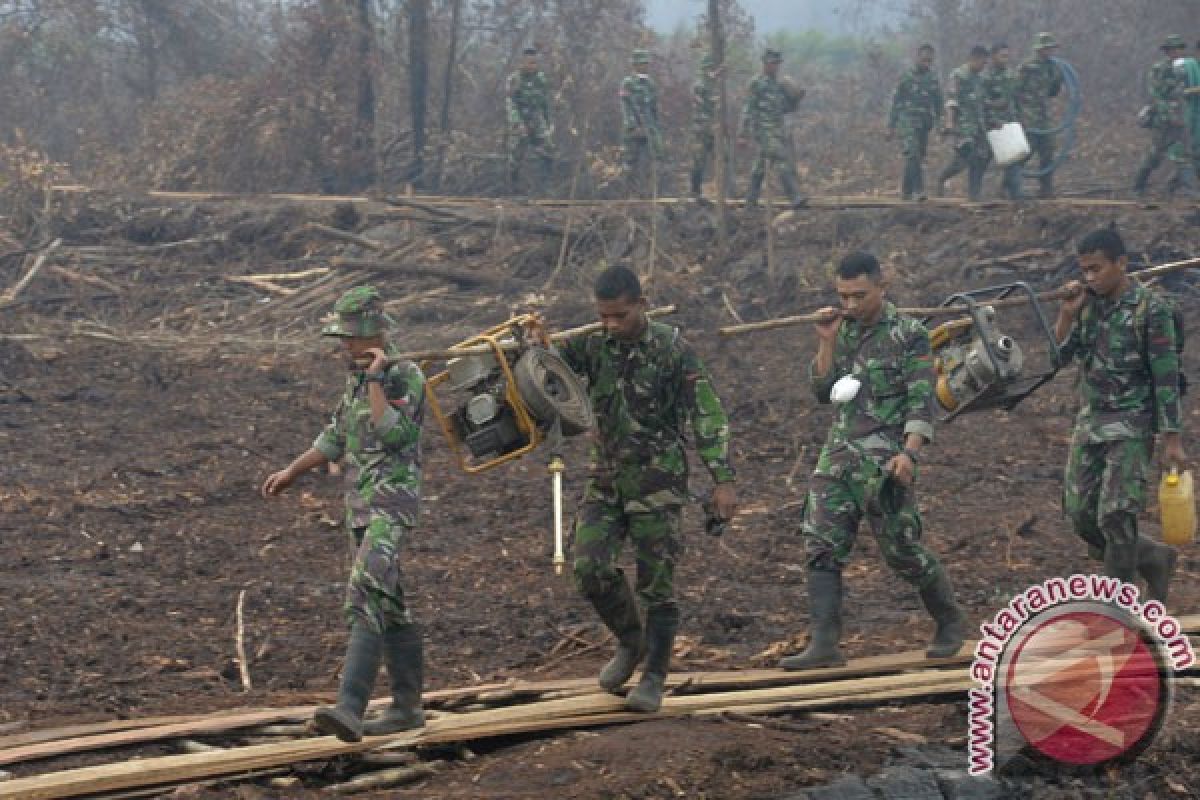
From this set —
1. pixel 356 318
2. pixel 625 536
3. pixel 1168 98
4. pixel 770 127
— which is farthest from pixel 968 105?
pixel 356 318

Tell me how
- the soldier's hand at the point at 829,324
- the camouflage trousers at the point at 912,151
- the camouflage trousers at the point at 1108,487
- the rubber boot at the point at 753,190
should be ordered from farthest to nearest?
the camouflage trousers at the point at 912,151 < the rubber boot at the point at 753,190 < the camouflage trousers at the point at 1108,487 < the soldier's hand at the point at 829,324

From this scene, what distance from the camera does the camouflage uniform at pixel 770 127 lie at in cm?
2200

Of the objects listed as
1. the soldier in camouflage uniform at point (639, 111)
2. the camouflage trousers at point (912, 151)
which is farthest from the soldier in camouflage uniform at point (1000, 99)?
the soldier in camouflage uniform at point (639, 111)

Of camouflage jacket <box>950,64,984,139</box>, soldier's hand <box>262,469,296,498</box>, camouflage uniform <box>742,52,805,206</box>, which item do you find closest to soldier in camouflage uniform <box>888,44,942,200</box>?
camouflage jacket <box>950,64,984,139</box>

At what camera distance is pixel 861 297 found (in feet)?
26.3

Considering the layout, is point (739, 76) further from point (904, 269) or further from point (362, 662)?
point (362, 662)

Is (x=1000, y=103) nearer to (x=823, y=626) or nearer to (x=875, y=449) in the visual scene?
(x=875, y=449)

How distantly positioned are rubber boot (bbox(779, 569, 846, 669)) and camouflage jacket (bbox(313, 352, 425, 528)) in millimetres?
2103

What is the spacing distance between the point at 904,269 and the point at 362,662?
14.7 metres

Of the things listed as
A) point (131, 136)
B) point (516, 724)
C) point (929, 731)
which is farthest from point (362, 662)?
point (131, 136)

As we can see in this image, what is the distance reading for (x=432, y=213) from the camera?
893 inches

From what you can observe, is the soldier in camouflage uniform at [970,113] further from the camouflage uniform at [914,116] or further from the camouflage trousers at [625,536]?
the camouflage trousers at [625,536]

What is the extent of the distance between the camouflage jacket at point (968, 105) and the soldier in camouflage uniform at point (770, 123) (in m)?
2.04

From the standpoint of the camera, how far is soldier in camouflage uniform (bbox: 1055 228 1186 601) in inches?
330
